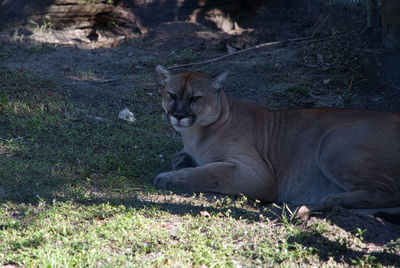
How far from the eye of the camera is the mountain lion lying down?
14.5 ft

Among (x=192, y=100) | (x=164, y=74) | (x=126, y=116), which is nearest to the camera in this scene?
(x=192, y=100)

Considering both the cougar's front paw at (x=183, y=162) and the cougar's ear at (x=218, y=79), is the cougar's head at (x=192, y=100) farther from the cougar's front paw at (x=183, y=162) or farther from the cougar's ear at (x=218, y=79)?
the cougar's front paw at (x=183, y=162)

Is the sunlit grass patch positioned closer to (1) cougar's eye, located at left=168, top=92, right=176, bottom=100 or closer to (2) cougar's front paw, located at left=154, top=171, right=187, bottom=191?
(2) cougar's front paw, located at left=154, top=171, right=187, bottom=191

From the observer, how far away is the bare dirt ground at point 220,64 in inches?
290

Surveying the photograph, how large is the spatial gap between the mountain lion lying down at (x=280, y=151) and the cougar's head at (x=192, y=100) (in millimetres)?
12

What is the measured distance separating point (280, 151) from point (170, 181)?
1.29 metres

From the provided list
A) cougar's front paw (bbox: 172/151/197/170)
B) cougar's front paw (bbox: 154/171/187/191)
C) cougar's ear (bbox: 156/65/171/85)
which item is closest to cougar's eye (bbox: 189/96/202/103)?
cougar's ear (bbox: 156/65/171/85)

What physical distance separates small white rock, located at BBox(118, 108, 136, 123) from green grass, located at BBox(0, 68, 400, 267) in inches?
11.0

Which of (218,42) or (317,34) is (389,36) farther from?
(218,42)

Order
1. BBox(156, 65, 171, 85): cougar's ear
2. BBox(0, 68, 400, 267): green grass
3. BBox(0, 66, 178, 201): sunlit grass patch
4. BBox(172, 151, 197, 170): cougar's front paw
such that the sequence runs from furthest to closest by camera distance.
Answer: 1. BBox(156, 65, 171, 85): cougar's ear
2. BBox(172, 151, 197, 170): cougar's front paw
3. BBox(0, 66, 178, 201): sunlit grass patch
4. BBox(0, 68, 400, 267): green grass

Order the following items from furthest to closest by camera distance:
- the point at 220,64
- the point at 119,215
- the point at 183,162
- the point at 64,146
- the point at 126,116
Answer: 1. the point at 220,64
2. the point at 126,116
3. the point at 64,146
4. the point at 183,162
5. the point at 119,215

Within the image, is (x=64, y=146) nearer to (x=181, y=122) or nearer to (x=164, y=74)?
(x=164, y=74)

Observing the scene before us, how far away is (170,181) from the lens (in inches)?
196

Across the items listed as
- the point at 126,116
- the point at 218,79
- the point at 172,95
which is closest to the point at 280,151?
the point at 218,79
